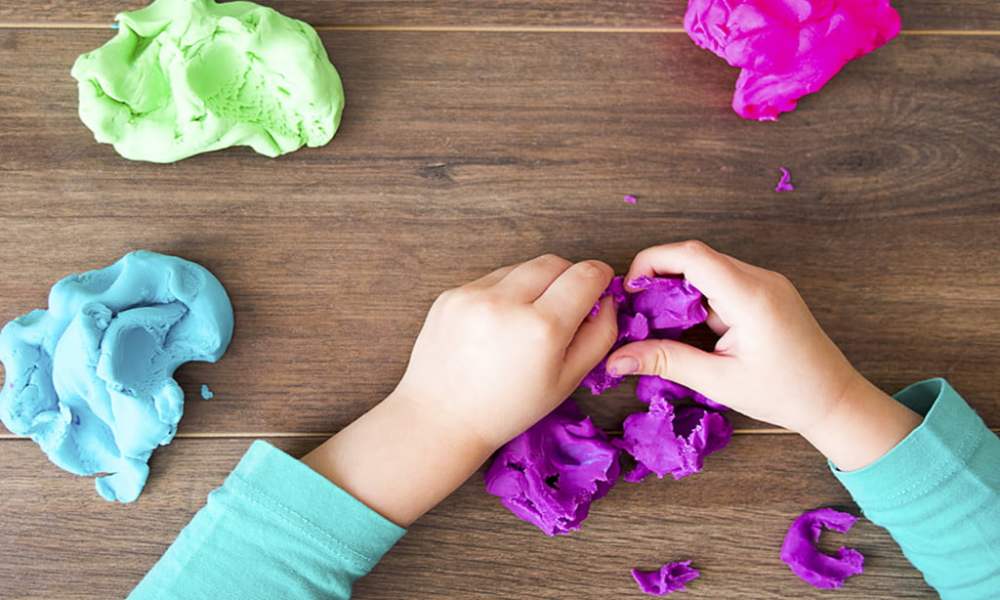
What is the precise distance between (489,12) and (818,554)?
554mm

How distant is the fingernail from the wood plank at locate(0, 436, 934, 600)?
0.12 metres

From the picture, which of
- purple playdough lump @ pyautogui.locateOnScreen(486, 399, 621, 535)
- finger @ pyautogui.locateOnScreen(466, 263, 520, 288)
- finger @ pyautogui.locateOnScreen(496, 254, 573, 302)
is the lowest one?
purple playdough lump @ pyautogui.locateOnScreen(486, 399, 621, 535)

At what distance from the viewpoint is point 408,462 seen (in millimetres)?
658

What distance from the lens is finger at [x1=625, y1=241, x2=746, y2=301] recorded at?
2.10ft

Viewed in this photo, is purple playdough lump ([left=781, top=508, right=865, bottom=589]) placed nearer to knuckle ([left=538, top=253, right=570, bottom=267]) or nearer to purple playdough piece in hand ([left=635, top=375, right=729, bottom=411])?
purple playdough piece in hand ([left=635, top=375, right=729, bottom=411])

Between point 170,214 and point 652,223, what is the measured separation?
419 millimetres

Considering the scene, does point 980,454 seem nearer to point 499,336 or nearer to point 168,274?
point 499,336

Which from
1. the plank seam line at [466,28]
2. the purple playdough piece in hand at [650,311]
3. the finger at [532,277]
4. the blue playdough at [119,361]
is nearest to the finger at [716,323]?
the purple playdough piece in hand at [650,311]

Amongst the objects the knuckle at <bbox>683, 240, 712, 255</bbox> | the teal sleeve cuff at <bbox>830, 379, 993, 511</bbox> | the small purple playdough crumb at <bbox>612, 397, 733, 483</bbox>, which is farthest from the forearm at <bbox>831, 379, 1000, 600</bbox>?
the knuckle at <bbox>683, 240, 712, 255</bbox>

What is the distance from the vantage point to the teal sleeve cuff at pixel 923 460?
0.66m

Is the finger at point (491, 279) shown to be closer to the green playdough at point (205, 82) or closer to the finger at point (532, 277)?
the finger at point (532, 277)

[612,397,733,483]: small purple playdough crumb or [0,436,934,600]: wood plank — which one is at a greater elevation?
[612,397,733,483]: small purple playdough crumb

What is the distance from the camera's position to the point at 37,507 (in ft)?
2.35

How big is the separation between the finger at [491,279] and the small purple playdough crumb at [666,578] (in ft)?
0.91
